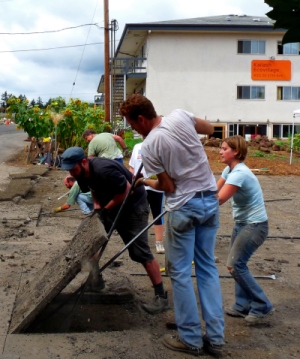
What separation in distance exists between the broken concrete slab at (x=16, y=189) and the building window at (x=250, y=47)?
82.8ft

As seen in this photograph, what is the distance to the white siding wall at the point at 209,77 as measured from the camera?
36.0 metres

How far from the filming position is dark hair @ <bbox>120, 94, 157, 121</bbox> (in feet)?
14.3

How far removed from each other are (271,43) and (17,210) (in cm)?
2903

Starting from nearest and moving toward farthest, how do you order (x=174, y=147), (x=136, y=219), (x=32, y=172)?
(x=174, y=147) < (x=136, y=219) < (x=32, y=172)

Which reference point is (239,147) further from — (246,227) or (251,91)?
(251,91)

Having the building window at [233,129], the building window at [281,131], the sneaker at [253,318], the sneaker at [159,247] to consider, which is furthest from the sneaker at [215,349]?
the building window at [281,131]

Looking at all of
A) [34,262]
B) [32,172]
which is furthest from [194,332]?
[32,172]

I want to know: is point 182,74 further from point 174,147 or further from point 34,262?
point 174,147

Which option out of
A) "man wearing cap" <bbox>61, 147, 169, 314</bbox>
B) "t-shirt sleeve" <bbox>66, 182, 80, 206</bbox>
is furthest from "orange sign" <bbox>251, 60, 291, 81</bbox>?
"man wearing cap" <bbox>61, 147, 169, 314</bbox>

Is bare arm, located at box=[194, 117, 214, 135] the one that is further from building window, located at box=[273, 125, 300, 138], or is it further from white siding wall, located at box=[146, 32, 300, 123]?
building window, located at box=[273, 125, 300, 138]

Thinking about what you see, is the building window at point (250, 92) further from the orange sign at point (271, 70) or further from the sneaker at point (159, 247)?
the sneaker at point (159, 247)

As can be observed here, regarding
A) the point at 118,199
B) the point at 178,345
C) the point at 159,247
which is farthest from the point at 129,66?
the point at 178,345

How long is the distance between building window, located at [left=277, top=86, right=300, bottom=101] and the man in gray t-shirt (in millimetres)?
34015

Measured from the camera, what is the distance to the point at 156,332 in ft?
16.2
